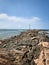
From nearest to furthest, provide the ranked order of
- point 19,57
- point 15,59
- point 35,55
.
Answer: point 15,59
point 19,57
point 35,55

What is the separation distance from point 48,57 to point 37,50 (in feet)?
15.3

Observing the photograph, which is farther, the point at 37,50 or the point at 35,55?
the point at 37,50

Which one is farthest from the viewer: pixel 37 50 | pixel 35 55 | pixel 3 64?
pixel 37 50

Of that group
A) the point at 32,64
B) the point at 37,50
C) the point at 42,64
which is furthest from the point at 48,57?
the point at 37,50

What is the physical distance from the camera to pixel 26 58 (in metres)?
12.2

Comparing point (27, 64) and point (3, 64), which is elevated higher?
point (3, 64)

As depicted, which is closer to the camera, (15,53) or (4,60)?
(4,60)

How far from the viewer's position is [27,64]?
11.3 m

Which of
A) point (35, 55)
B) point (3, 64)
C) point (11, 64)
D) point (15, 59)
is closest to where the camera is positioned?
point (3, 64)

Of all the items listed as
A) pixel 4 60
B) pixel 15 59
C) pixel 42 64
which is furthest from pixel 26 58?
pixel 4 60

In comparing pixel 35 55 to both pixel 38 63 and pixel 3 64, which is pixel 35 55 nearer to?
pixel 38 63

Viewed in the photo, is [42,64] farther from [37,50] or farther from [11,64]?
[37,50]

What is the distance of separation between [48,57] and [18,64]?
7.20 ft

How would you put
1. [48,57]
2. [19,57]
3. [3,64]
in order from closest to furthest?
[3,64]
[48,57]
[19,57]
